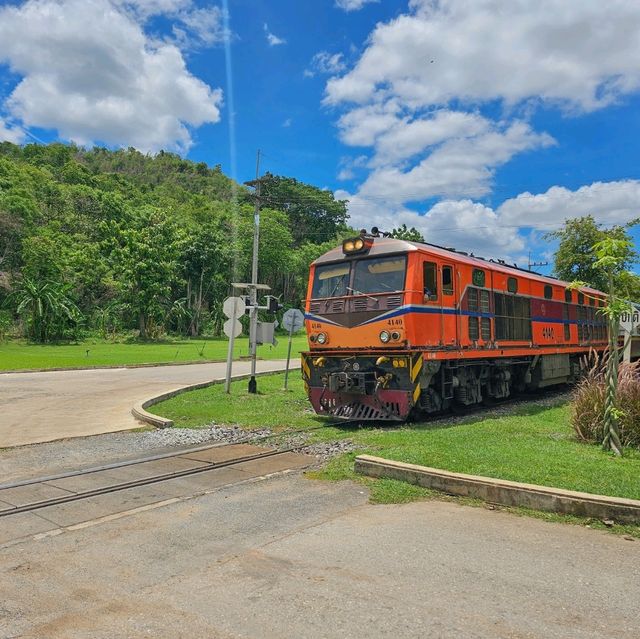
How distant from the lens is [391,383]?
34.8ft

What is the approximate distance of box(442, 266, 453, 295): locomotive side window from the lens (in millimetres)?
11344

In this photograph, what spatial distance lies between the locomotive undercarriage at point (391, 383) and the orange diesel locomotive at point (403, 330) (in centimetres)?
2

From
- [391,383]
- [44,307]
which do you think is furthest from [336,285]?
[44,307]

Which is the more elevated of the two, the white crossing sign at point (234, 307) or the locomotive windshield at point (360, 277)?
the locomotive windshield at point (360, 277)

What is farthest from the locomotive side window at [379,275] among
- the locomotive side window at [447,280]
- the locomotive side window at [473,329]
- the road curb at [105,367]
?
the road curb at [105,367]

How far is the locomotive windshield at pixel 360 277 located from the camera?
10.8 m

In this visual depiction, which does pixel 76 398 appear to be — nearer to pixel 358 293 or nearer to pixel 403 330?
pixel 358 293

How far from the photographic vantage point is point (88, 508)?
246 inches

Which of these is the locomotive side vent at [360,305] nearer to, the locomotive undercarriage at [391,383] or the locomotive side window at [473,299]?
the locomotive undercarriage at [391,383]

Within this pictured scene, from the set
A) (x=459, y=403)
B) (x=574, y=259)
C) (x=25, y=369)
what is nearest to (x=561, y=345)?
(x=459, y=403)

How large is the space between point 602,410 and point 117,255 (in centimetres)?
4836

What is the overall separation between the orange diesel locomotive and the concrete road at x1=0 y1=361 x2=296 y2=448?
14.2 ft

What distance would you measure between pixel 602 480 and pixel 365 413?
5.16 metres

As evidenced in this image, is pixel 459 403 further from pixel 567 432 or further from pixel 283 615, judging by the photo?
pixel 283 615
